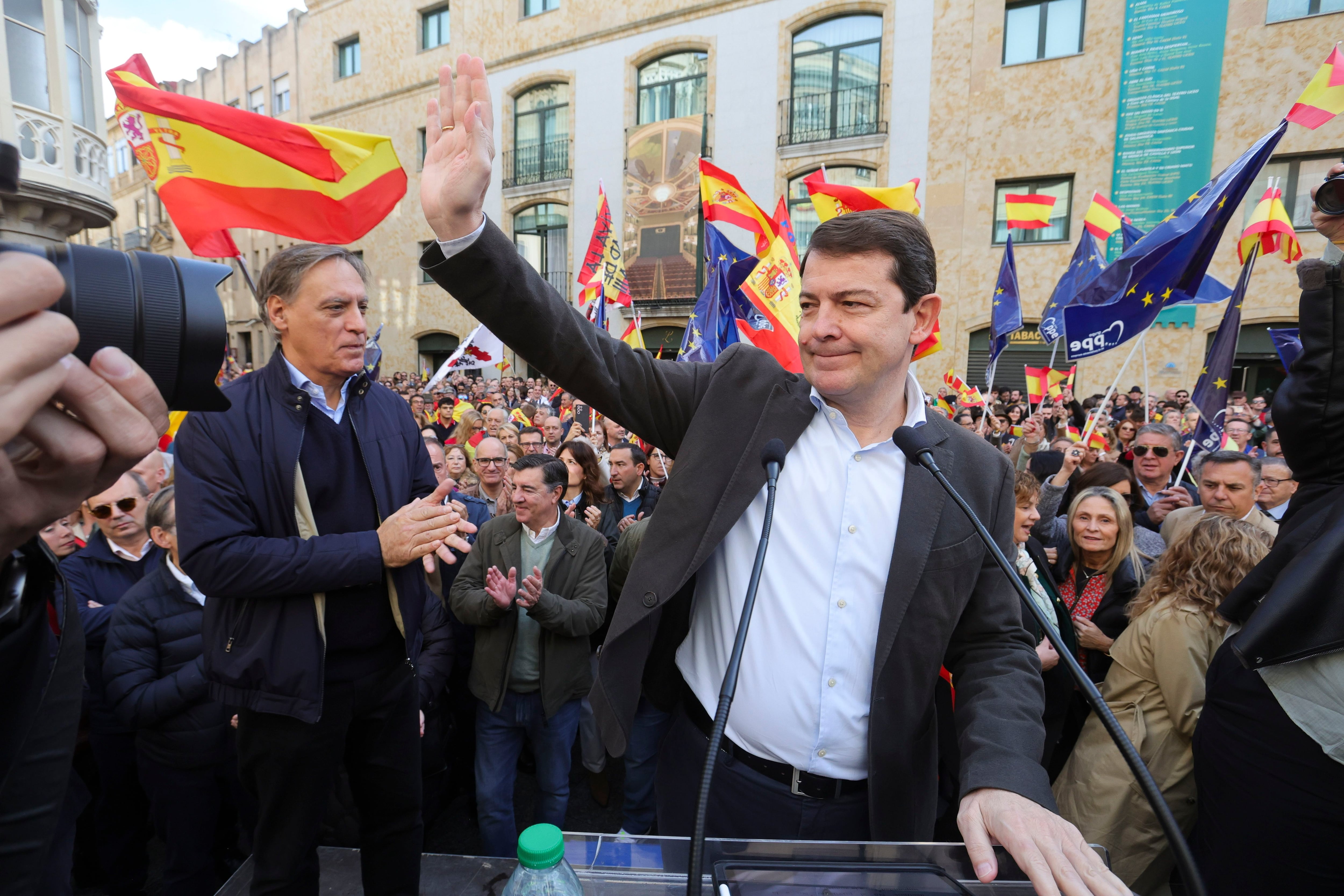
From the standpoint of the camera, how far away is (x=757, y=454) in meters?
1.63

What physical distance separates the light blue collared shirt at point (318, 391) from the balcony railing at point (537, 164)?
69.7ft

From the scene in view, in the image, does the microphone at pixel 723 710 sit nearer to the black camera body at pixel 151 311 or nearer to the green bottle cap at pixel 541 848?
the green bottle cap at pixel 541 848

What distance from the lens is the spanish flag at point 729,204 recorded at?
7.25 m

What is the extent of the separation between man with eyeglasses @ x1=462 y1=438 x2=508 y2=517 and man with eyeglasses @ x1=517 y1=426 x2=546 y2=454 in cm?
84

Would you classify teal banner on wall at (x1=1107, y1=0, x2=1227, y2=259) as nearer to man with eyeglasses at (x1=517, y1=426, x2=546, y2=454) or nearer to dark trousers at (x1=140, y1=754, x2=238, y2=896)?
man with eyeglasses at (x1=517, y1=426, x2=546, y2=454)

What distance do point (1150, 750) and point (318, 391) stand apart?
3281 mm

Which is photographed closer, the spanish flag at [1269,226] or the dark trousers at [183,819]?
the dark trousers at [183,819]

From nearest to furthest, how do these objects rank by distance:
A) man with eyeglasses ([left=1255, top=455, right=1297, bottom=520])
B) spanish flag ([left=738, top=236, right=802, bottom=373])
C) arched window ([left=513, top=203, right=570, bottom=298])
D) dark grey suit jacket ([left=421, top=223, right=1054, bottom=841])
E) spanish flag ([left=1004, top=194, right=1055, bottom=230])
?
dark grey suit jacket ([left=421, top=223, right=1054, bottom=841])
man with eyeglasses ([left=1255, top=455, right=1297, bottom=520])
spanish flag ([left=738, top=236, right=802, bottom=373])
spanish flag ([left=1004, top=194, right=1055, bottom=230])
arched window ([left=513, top=203, right=570, bottom=298])

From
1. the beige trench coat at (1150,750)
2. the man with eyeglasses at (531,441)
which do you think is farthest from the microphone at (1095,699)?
the man with eyeglasses at (531,441)

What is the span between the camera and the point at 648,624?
5.31 ft

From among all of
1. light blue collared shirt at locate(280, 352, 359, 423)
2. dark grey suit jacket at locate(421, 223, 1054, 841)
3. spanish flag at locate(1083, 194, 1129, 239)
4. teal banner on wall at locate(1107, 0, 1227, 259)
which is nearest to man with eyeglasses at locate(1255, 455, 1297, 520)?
dark grey suit jacket at locate(421, 223, 1054, 841)

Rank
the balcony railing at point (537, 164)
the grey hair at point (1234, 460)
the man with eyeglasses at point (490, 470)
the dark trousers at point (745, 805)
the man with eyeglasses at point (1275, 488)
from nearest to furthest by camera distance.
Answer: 1. the dark trousers at point (745, 805)
2. the grey hair at point (1234, 460)
3. the man with eyeglasses at point (1275, 488)
4. the man with eyeglasses at point (490, 470)
5. the balcony railing at point (537, 164)

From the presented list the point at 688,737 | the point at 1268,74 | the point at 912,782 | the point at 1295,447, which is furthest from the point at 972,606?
the point at 1268,74

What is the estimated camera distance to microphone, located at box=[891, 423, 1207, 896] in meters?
0.90
